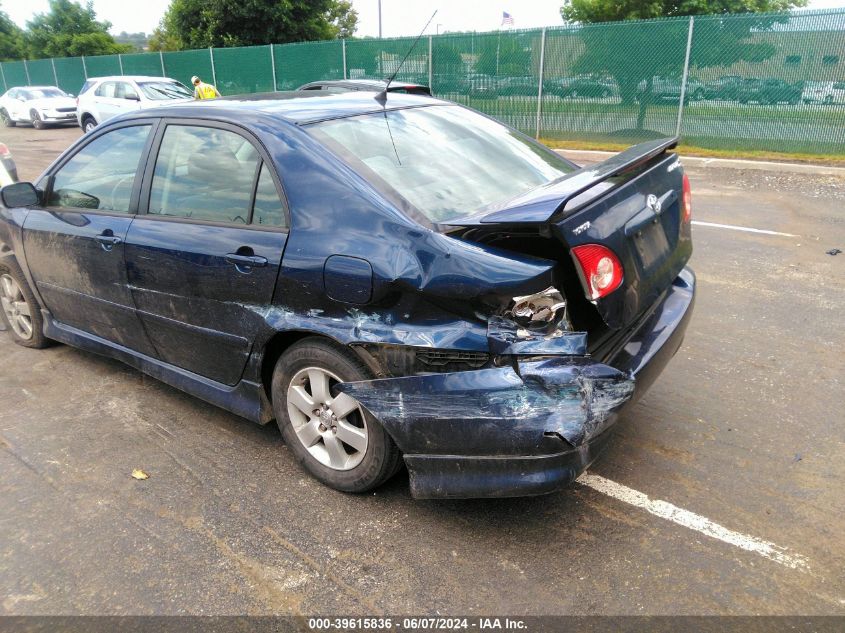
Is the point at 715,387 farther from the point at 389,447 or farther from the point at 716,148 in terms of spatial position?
the point at 716,148

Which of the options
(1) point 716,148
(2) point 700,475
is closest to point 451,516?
(2) point 700,475

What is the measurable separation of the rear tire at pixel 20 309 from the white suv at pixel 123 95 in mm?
13463

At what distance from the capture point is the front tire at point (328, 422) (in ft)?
9.12

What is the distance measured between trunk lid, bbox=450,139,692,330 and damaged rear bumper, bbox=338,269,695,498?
14.2 inches

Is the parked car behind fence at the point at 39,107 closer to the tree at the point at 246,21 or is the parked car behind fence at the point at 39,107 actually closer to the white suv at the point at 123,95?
the white suv at the point at 123,95

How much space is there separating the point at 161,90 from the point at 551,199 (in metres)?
17.8

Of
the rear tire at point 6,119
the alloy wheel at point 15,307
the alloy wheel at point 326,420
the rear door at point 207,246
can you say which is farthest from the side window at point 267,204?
the rear tire at point 6,119

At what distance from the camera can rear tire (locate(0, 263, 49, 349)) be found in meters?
4.53

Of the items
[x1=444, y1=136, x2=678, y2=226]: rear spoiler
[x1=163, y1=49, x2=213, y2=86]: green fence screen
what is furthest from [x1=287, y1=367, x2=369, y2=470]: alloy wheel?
[x1=163, y1=49, x2=213, y2=86]: green fence screen

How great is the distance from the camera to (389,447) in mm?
2764

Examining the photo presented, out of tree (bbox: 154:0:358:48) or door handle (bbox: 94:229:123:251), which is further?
tree (bbox: 154:0:358:48)

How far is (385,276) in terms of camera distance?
257cm

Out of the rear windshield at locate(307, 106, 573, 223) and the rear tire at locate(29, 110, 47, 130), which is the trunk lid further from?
the rear tire at locate(29, 110, 47, 130)

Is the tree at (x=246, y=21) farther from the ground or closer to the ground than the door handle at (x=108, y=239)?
farther from the ground
